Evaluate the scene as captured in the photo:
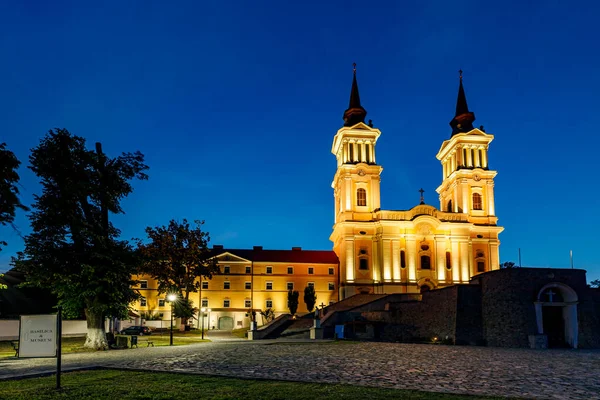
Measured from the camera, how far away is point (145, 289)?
7388cm

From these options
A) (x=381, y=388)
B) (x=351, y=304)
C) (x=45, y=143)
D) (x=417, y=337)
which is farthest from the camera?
(x=351, y=304)

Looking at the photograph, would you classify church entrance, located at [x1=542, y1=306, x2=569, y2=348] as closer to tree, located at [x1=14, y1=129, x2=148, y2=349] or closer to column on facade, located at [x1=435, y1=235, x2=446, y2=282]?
tree, located at [x1=14, y1=129, x2=148, y2=349]

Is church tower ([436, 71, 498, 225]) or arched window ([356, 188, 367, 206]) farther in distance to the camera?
church tower ([436, 71, 498, 225])

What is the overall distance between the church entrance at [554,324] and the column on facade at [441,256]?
107 feet

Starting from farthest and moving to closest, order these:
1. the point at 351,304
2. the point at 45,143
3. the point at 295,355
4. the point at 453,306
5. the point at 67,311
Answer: the point at 351,304, the point at 453,306, the point at 67,311, the point at 45,143, the point at 295,355

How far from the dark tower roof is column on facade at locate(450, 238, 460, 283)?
17.2 meters

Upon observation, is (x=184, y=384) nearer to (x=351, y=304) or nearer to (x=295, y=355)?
(x=295, y=355)

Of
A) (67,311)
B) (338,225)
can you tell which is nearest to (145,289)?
(338,225)

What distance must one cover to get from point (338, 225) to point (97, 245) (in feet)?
144

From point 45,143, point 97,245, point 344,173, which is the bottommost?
point 97,245

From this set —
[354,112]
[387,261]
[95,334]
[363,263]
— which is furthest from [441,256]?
[95,334]

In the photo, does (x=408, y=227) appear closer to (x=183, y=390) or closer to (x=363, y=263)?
(x=363, y=263)

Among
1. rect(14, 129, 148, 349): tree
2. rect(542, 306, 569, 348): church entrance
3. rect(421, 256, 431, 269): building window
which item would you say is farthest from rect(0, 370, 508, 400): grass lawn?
rect(421, 256, 431, 269): building window

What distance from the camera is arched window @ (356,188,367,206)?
70.6 m
